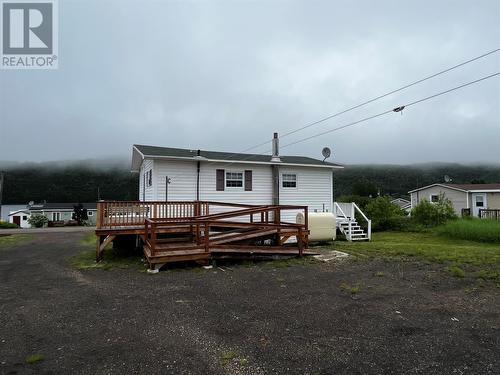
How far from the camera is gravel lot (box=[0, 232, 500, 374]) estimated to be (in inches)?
126

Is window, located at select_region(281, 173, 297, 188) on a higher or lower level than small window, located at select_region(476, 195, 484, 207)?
higher

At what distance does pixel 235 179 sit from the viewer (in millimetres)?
13844

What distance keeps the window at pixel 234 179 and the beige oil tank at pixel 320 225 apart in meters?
3.24

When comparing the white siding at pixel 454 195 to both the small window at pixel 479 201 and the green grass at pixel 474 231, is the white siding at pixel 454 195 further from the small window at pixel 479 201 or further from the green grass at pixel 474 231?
the green grass at pixel 474 231

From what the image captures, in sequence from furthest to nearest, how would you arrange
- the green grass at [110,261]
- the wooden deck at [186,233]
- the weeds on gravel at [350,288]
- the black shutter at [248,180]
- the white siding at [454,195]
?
the white siding at [454,195] < the black shutter at [248,180] < the green grass at [110,261] < the wooden deck at [186,233] < the weeds on gravel at [350,288]

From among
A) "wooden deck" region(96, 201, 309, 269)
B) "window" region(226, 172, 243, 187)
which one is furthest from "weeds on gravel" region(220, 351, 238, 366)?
"window" region(226, 172, 243, 187)

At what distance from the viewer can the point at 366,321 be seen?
4340mm

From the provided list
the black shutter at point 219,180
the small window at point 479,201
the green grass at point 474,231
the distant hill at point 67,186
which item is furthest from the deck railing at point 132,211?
the distant hill at point 67,186

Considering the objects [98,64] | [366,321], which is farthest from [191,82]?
[366,321]

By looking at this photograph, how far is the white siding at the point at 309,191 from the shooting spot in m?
14.8

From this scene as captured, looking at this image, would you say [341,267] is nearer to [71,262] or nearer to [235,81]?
[71,262]

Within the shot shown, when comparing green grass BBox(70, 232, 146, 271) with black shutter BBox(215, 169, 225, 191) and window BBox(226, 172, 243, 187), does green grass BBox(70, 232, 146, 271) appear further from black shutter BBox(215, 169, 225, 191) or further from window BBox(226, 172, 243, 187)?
window BBox(226, 172, 243, 187)

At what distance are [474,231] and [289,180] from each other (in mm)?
9162

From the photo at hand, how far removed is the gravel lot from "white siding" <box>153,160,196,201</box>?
18.0ft
